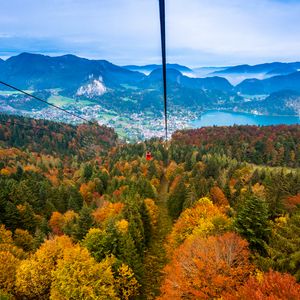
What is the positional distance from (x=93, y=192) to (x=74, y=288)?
5428cm

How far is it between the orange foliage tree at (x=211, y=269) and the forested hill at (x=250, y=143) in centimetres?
8743

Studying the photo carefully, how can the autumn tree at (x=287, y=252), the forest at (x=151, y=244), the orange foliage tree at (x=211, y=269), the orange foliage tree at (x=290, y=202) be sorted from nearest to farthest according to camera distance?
the autumn tree at (x=287, y=252)
the orange foliage tree at (x=211, y=269)
the forest at (x=151, y=244)
the orange foliage tree at (x=290, y=202)

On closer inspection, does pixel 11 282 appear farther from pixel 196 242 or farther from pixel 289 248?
pixel 289 248

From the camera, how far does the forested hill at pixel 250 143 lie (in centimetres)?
13025

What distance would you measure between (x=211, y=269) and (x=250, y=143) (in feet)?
421

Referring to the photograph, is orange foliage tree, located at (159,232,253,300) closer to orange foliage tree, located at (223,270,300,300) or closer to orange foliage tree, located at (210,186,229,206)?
orange foliage tree, located at (223,270,300,300)

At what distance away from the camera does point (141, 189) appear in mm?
68312

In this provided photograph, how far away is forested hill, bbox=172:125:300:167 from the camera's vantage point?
130250 mm

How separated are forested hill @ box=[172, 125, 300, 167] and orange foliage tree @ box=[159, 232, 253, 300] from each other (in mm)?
87429

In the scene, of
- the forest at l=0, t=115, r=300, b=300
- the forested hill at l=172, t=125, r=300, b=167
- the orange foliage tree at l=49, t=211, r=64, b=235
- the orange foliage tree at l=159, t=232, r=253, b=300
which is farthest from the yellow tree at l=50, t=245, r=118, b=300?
the forested hill at l=172, t=125, r=300, b=167

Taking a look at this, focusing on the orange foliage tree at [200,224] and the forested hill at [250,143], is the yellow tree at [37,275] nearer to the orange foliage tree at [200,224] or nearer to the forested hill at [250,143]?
the orange foliage tree at [200,224]

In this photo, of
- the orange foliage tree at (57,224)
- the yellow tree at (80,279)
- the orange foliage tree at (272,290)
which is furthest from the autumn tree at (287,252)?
the orange foliage tree at (57,224)

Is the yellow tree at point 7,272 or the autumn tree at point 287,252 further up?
the autumn tree at point 287,252

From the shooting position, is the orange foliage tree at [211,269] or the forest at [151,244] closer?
the orange foliage tree at [211,269]
